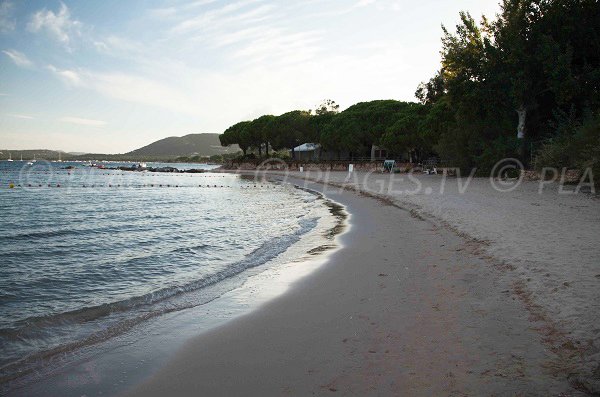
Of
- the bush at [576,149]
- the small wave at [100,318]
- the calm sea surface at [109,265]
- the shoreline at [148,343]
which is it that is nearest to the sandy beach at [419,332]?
the shoreline at [148,343]

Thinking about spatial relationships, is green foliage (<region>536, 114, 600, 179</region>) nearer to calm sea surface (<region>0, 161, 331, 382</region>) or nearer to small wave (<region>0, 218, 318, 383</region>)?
calm sea surface (<region>0, 161, 331, 382</region>)

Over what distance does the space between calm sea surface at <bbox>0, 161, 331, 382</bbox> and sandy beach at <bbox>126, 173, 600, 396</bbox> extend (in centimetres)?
183

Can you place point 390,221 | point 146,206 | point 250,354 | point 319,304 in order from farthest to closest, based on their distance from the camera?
point 146,206 → point 390,221 → point 319,304 → point 250,354

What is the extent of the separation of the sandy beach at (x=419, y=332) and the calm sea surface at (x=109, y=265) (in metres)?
1.83

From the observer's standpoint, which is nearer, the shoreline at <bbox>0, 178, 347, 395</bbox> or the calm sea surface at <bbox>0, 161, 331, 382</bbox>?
the shoreline at <bbox>0, 178, 347, 395</bbox>

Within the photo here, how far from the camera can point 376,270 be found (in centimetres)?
816

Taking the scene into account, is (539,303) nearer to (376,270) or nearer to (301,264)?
(376,270)

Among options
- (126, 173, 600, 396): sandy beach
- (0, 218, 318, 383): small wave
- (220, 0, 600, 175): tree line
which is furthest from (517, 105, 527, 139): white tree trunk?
(0, 218, 318, 383): small wave

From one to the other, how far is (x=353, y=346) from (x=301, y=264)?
4802mm

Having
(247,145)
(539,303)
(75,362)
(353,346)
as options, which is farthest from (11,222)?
(247,145)

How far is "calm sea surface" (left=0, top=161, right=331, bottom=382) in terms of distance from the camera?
576 centimetres

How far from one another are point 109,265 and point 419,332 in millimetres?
7497

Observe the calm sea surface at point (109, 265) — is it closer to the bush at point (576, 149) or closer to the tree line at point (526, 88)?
the bush at point (576, 149)

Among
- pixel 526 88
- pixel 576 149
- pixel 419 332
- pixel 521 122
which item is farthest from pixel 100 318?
pixel 521 122
